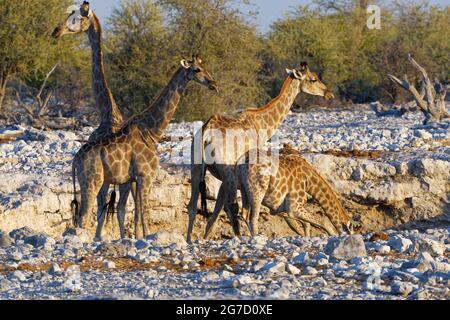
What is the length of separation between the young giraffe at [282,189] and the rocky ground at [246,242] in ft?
1.92

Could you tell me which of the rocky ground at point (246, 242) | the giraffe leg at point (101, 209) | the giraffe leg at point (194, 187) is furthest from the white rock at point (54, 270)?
the giraffe leg at point (194, 187)

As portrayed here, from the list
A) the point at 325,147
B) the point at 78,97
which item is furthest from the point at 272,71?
the point at 325,147

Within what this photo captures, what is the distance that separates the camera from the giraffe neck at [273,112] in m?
12.6

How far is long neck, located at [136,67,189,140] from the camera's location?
11.4 m

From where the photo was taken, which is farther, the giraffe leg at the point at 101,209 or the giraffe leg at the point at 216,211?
the giraffe leg at the point at 216,211

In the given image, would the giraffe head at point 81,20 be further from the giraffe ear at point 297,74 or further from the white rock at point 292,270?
the white rock at point 292,270

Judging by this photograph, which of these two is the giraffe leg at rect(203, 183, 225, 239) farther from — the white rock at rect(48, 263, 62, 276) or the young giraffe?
the white rock at rect(48, 263, 62, 276)

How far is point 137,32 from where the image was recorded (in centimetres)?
2533

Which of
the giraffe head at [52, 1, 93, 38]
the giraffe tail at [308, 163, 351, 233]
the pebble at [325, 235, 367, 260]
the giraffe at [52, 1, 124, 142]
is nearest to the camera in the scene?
the pebble at [325, 235, 367, 260]

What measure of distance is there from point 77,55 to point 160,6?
2368mm

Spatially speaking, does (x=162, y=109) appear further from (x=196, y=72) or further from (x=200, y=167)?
(x=200, y=167)

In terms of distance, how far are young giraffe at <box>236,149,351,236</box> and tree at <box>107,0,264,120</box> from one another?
1129cm

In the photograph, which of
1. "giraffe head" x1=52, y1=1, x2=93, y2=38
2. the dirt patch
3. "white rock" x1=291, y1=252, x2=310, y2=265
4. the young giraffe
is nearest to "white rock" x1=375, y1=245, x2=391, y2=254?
"white rock" x1=291, y1=252, x2=310, y2=265
